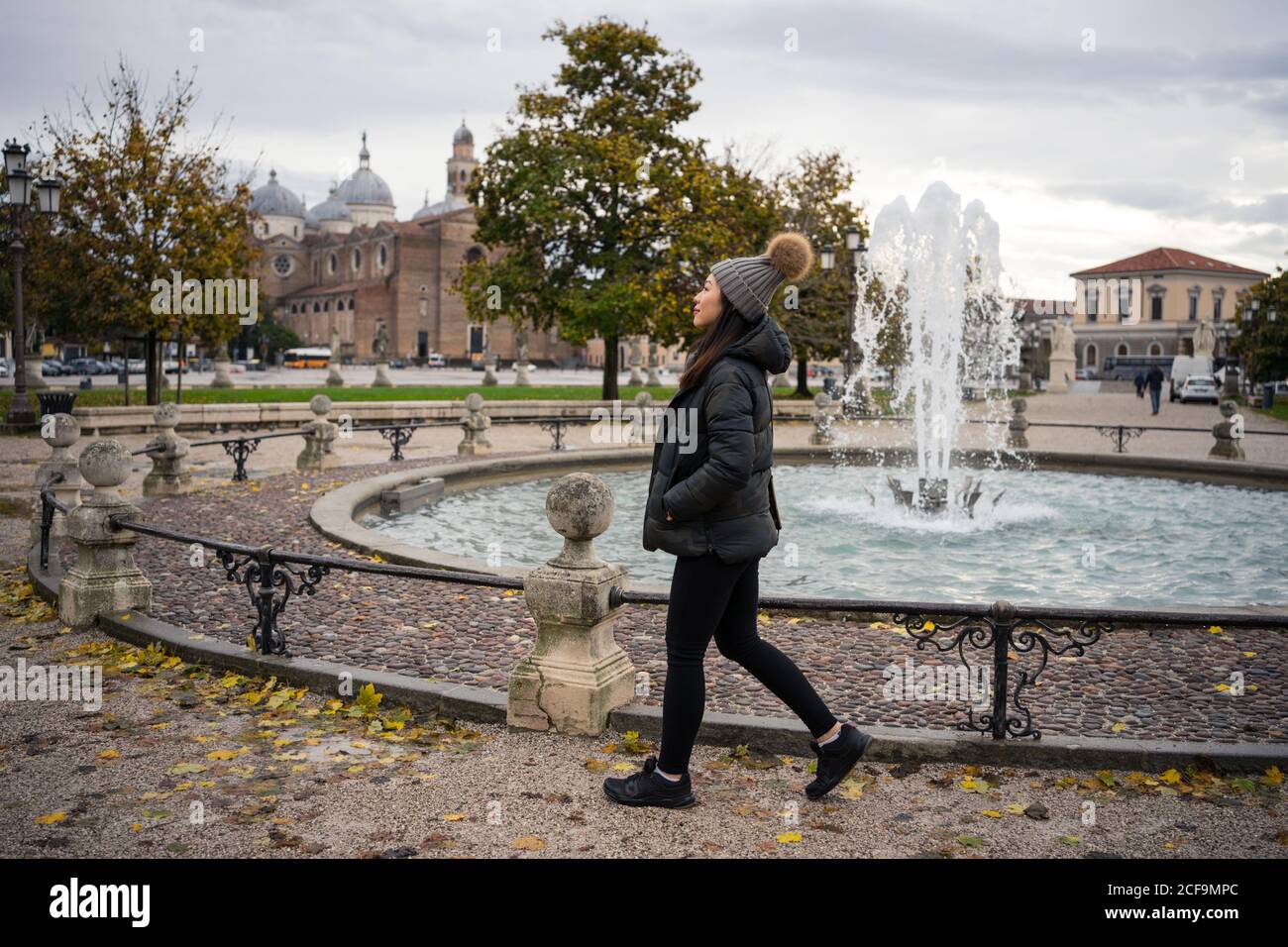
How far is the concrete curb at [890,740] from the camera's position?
509cm

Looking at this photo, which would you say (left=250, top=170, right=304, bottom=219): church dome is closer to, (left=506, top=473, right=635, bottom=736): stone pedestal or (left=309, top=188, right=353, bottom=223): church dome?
(left=309, top=188, right=353, bottom=223): church dome

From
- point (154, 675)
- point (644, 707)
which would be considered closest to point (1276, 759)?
point (644, 707)

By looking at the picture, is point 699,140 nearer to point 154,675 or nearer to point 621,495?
point 621,495

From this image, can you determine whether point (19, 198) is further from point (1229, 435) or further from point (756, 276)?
point (1229, 435)

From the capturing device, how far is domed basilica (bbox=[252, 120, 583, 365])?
9462 centimetres

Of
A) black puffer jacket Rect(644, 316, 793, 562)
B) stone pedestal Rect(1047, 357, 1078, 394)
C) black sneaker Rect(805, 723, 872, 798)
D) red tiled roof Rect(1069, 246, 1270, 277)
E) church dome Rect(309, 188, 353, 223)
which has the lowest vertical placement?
black sneaker Rect(805, 723, 872, 798)

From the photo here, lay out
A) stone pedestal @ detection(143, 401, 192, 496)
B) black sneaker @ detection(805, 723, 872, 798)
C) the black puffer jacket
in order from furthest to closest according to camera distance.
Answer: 1. stone pedestal @ detection(143, 401, 192, 496)
2. black sneaker @ detection(805, 723, 872, 798)
3. the black puffer jacket

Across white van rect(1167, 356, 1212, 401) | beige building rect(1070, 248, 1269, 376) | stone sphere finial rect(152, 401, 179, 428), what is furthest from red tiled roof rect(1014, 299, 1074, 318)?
stone sphere finial rect(152, 401, 179, 428)

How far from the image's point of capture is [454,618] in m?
8.02

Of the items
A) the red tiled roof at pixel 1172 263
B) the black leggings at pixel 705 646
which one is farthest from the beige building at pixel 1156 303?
the black leggings at pixel 705 646

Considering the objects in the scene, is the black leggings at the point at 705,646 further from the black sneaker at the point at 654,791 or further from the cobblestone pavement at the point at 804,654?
the cobblestone pavement at the point at 804,654

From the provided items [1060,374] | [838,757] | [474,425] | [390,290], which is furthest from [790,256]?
[390,290]

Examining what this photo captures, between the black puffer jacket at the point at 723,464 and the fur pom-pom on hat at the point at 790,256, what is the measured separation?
0.21 m

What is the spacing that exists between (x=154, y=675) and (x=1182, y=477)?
16.4 m
